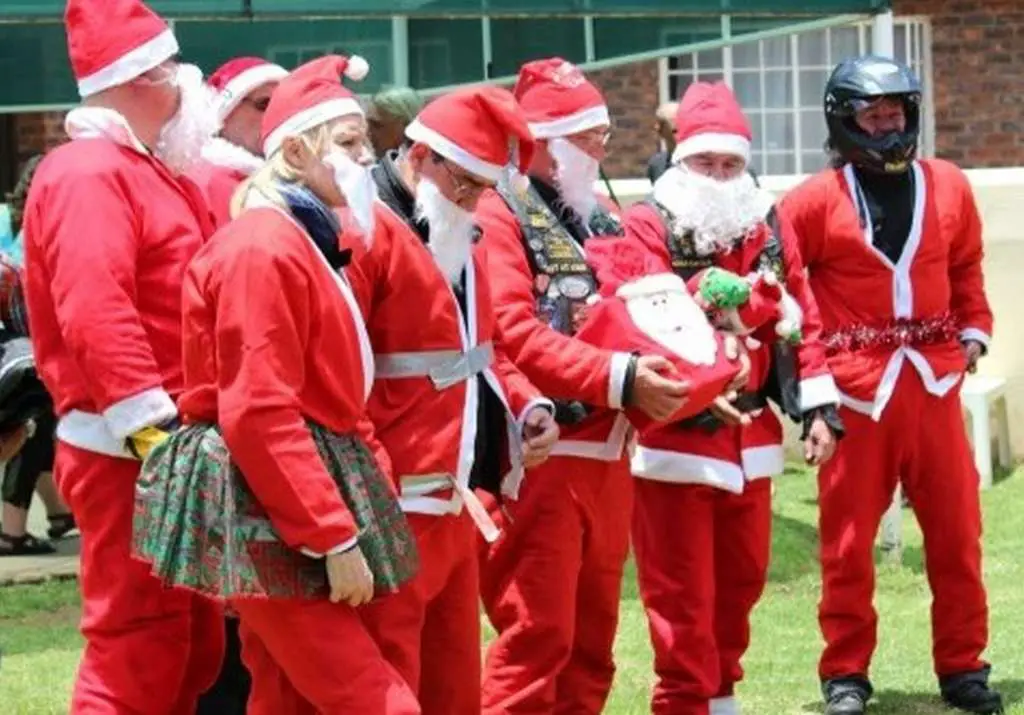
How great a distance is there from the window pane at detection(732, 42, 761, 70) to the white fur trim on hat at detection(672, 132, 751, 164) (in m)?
13.4

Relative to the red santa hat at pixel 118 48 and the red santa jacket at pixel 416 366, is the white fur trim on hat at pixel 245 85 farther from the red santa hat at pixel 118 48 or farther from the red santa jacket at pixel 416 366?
the red santa jacket at pixel 416 366

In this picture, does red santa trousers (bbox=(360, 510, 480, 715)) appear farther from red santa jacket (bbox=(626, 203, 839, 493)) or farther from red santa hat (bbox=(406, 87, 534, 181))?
red santa jacket (bbox=(626, 203, 839, 493))

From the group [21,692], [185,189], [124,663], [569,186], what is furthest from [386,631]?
[21,692]

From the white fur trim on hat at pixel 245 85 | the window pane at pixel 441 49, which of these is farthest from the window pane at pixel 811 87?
the white fur trim on hat at pixel 245 85

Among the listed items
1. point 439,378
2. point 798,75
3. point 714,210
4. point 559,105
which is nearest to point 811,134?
point 798,75

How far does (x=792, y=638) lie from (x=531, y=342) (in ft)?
12.6

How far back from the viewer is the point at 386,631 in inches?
242

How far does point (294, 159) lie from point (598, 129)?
2018 millimetres

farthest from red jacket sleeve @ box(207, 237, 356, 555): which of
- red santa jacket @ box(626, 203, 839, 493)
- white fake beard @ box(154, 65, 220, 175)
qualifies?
red santa jacket @ box(626, 203, 839, 493)

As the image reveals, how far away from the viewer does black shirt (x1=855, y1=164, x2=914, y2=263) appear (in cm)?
894

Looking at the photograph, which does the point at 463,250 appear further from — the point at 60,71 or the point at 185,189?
the point at 60,71

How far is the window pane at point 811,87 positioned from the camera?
70.8ft

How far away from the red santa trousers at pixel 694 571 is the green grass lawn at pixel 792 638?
32.3 inches

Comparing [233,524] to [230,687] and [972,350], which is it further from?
[972,350]
